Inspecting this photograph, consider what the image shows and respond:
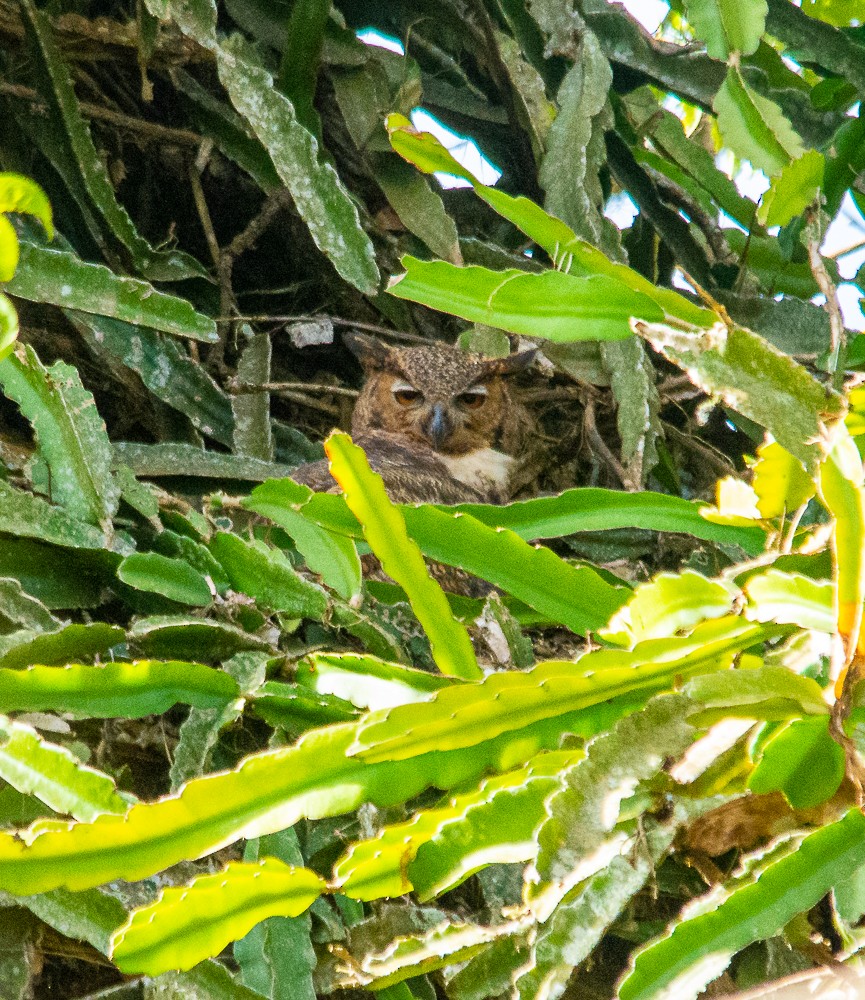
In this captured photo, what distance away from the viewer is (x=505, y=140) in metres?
2.22

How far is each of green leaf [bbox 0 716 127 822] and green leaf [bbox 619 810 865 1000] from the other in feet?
1.37

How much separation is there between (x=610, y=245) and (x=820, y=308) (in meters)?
0.37

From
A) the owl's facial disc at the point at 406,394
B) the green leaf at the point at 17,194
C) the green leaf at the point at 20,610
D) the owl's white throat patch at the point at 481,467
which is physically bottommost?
the owl's white throat patch at the point at 481,467

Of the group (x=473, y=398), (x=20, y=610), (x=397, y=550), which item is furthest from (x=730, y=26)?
(x=473, y=398)

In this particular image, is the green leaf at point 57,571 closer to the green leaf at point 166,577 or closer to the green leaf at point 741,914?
the green leaf at point 166,577

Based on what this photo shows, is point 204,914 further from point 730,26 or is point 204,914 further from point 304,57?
point 304,57

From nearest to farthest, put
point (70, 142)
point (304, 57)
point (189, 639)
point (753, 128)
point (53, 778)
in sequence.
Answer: point (53, 778)
point (189, 639)
point (753, 128)
point (70, 142)
point (304, 57)

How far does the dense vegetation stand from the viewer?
87 centimetres

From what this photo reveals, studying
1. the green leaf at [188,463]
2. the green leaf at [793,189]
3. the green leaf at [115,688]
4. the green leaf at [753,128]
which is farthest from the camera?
the green leaf at [188,463]

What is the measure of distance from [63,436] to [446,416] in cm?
179

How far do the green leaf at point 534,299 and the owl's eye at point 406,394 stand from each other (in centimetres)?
178

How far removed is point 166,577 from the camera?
4.34ft

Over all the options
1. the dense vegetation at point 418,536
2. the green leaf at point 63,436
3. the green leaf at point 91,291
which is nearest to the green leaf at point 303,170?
the dense vegetation at point 418,536

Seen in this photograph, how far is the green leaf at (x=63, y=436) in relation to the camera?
1.38m
